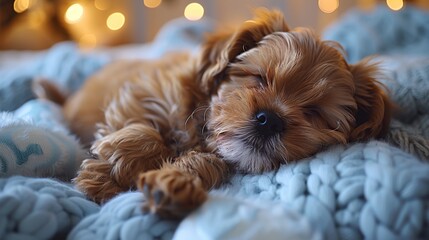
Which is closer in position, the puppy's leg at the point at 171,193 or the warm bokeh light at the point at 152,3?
the puppy's leg at the point at 171,193

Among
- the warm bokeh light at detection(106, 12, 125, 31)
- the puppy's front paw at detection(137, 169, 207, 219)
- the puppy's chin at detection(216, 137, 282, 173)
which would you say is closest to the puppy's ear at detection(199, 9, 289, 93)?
the puppy's chin at detection(216, 137, 282, 173)

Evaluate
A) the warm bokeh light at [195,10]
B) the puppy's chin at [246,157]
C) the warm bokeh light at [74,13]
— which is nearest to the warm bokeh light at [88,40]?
the warm bokeh light at [74,13]

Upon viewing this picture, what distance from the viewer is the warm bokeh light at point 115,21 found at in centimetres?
465

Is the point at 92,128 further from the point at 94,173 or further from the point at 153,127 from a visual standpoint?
the point at 94,173

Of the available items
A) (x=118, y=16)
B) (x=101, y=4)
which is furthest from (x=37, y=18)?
(x=118, y=16)

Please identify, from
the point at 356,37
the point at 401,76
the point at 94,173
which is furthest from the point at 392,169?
the point at 356,37

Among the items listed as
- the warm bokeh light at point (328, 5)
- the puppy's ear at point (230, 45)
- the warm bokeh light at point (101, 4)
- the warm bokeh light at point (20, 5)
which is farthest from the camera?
the warm bokeh light at point (101, 4)

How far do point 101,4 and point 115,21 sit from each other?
221 mm

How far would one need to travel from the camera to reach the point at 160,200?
1.03 m

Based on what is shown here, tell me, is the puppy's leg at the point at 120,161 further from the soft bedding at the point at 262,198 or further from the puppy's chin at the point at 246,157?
the puppy's chin at the point at 246,157

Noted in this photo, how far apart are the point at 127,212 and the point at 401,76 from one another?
110 cm

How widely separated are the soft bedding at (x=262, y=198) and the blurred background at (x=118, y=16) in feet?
8.22

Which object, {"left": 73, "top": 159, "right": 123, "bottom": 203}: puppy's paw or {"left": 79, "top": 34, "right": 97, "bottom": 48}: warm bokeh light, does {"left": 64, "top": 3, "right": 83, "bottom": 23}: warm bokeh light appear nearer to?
{"left": 79, "top": 34, "right": 97, "bottom": 48}: warm bokeh light

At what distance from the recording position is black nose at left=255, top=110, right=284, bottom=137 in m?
1.31
